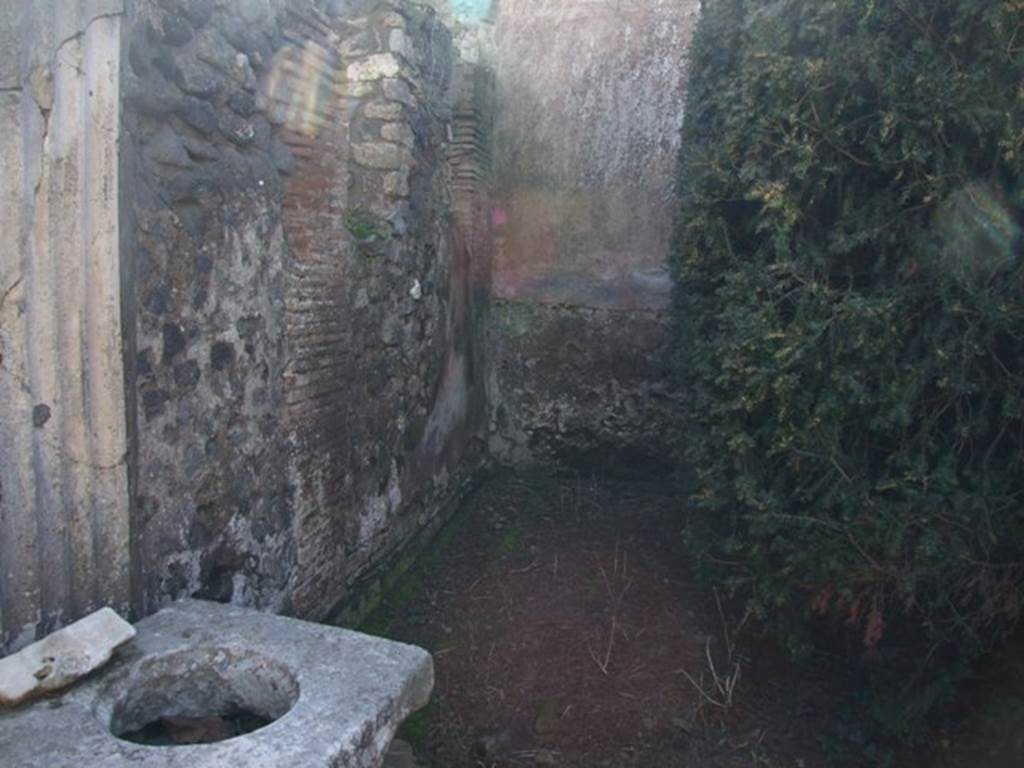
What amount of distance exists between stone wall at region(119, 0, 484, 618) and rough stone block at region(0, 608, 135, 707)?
1.03ft

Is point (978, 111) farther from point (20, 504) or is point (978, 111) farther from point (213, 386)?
point (20, 504)

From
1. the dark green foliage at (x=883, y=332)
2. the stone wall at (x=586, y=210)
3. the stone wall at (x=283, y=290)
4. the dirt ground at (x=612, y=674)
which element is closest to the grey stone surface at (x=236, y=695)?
the stone wall at (x=283, y=290)

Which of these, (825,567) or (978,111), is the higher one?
(978,111)

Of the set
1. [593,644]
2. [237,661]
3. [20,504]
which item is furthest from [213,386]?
[593,644]

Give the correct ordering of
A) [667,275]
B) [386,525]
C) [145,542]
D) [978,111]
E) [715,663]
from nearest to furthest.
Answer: [145,542], [978,111], [715,663], [386,525], [667,275]

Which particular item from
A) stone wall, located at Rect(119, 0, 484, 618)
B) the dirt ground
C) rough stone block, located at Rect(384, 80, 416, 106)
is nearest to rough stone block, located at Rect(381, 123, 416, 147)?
stone wall, located at Rect(119, 0, 484, 618)

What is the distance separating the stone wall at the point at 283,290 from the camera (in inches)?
100

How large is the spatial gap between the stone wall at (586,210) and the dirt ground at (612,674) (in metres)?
1.21

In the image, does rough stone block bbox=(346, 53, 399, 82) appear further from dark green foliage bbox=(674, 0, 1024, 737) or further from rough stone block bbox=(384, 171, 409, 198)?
dark green foliage bbox=(674, 0, 1024, 737)

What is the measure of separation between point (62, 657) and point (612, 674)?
95.8 inches

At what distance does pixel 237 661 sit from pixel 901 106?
277 centimetres

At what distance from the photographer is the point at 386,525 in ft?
14.6

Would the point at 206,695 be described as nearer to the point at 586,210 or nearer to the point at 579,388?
the point at 579,388

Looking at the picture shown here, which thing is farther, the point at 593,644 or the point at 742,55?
the point at 593,644
